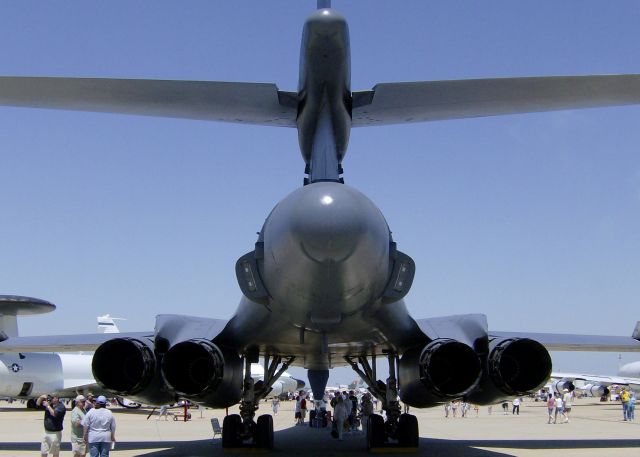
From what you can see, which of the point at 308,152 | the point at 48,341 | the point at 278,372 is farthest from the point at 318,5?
the point at 48,341

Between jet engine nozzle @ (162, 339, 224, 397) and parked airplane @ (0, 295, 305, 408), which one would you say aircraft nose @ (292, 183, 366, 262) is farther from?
parked airplane @ (0, 295, 305, 408)

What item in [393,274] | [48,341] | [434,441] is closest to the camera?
[393,274]

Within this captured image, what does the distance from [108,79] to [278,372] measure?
277 inches

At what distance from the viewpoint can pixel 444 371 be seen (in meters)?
9.41

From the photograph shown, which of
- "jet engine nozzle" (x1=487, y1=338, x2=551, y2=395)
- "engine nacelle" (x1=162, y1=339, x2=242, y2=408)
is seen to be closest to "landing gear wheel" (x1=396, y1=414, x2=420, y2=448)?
"jet engine nozzle" (x1=487, y1=338, x2=551, y2=395)

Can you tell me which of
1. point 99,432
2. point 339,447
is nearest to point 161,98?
point 99,432

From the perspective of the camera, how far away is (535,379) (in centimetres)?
927

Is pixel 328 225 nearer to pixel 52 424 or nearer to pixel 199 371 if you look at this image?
pixel 199 371

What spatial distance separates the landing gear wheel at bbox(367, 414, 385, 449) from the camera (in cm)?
1107

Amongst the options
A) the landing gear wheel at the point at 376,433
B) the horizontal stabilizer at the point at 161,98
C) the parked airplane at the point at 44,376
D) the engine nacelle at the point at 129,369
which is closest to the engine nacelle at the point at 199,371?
the engine nacelle at the point at 129,369

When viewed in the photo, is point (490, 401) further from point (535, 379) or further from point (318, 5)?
point (318, 5)

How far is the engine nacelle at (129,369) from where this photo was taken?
927cm

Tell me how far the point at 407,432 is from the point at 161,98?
22.5 ft

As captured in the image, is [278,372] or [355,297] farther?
[278,372]
